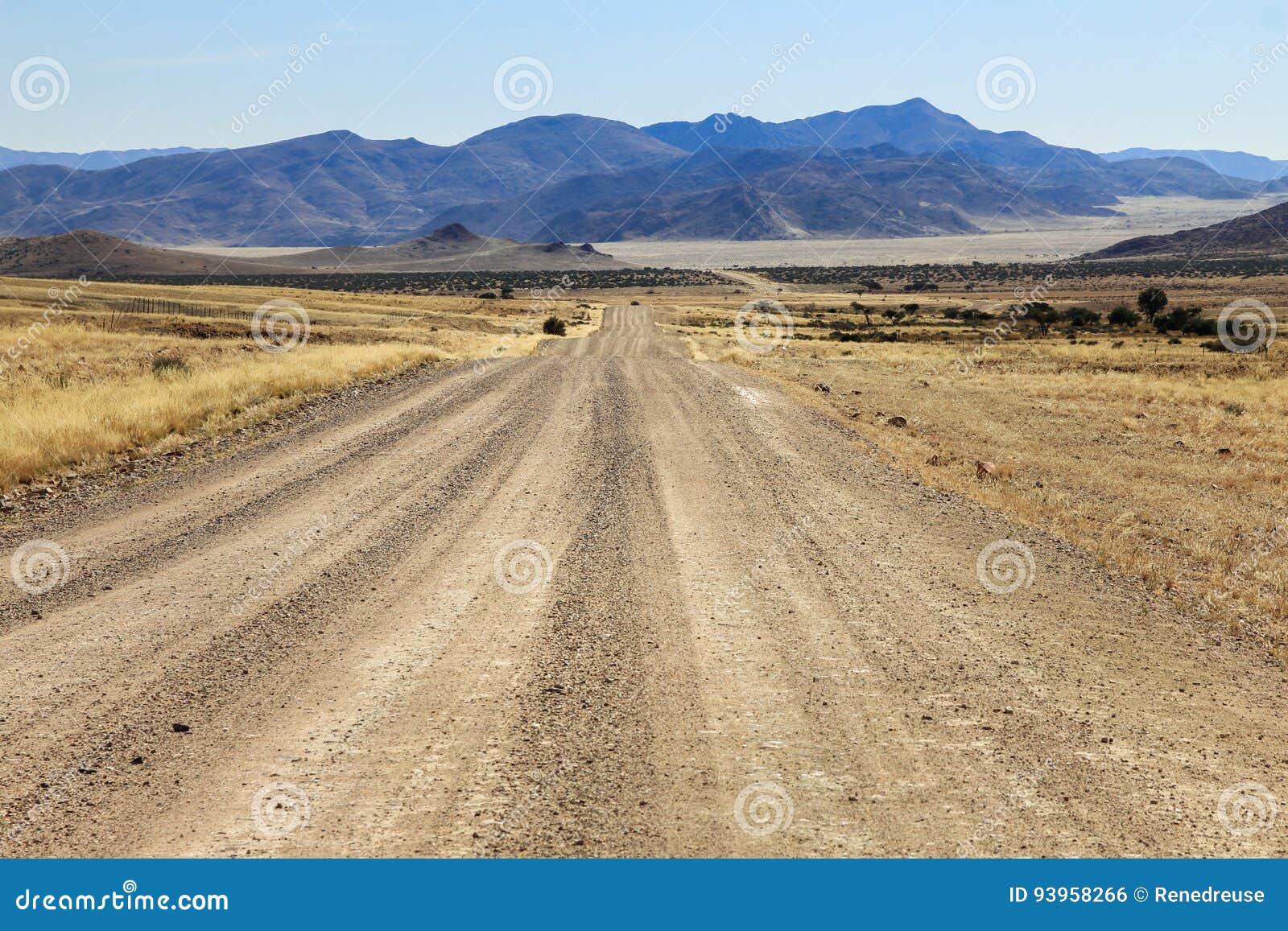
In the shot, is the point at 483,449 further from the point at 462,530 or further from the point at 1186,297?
the point at 1186,297

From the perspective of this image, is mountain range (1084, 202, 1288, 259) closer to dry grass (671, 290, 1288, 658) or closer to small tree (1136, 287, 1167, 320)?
small tree (1136, 287, 1167, 320)

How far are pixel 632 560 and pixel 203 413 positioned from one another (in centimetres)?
1062

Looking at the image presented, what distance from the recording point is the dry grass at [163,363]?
512 inches

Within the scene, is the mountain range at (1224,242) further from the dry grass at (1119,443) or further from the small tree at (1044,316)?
the dry grass at (1119,443)

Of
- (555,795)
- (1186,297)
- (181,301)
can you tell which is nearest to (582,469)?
(555,795)

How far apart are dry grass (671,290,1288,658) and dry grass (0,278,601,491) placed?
11.2 meters

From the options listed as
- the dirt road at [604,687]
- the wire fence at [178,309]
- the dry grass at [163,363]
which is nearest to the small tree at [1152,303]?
the dry grass at [163,363]

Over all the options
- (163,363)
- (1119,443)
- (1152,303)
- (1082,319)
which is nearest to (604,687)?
(1119,443)

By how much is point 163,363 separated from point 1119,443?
74.9 feet

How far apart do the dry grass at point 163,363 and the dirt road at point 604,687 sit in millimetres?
3177

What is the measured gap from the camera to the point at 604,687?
5.89 meters

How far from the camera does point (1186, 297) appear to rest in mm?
78438

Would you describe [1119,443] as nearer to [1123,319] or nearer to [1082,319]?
[1123,319]

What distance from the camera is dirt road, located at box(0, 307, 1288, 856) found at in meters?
4.44
